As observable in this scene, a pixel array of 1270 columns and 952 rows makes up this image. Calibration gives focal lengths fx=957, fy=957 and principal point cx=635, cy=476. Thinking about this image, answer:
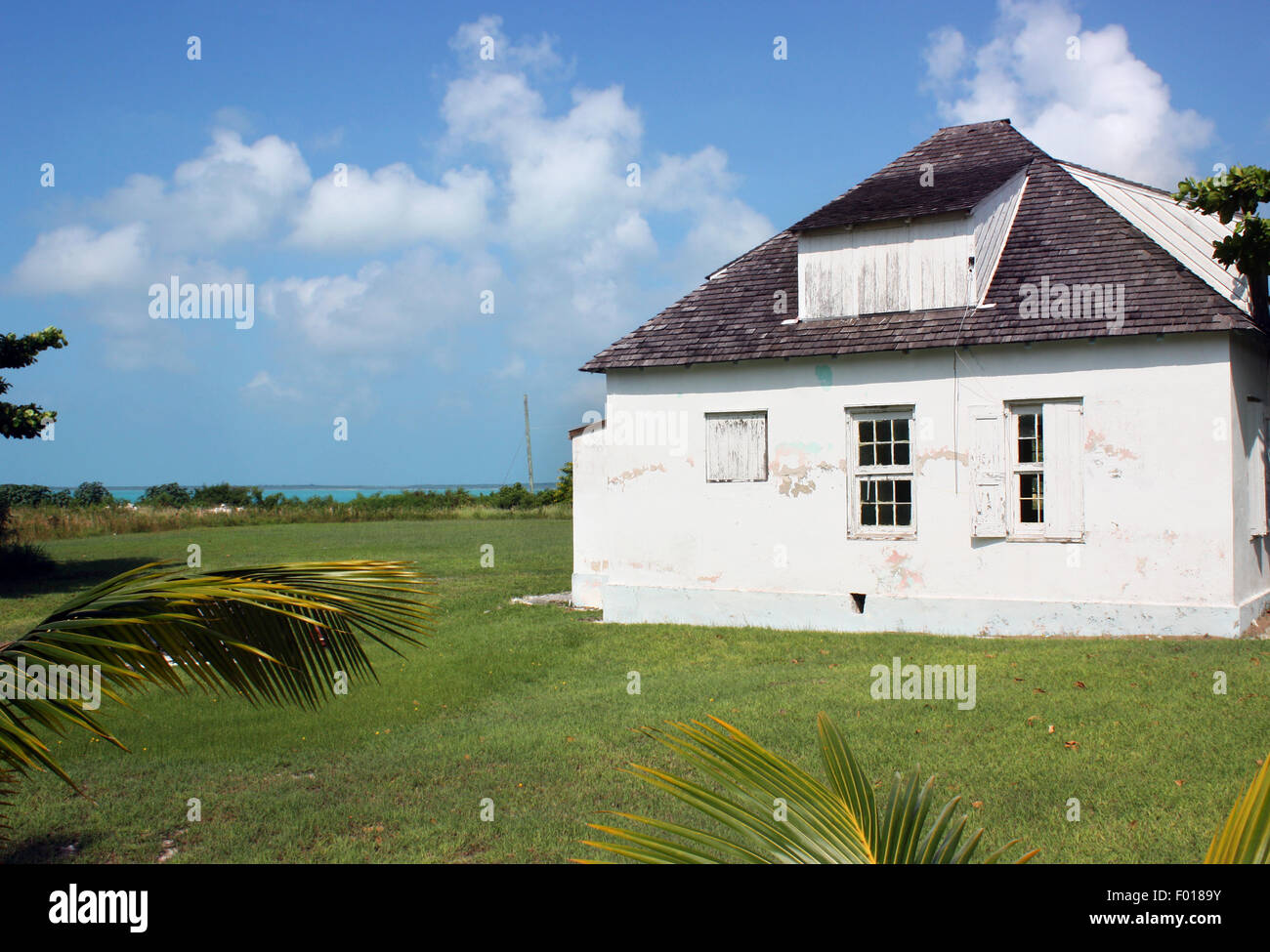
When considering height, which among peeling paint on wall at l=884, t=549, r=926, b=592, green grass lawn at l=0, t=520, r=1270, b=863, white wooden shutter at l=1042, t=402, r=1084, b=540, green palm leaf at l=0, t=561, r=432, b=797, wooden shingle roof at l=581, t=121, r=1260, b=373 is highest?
wooden shingle roof at l=581, t=121, r=1260, b=373

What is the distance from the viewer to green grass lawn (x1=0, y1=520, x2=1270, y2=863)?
6.08 metres

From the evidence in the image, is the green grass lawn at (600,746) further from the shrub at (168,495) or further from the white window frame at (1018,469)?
the shrub at (168,495)

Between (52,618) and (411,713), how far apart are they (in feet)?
21.1

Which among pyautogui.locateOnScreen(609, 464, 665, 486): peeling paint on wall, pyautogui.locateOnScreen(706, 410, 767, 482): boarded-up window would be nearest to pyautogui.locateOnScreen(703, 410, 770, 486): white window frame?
pyautogui.locateOnScreen(706, 410, 767, 482): boarded-up window

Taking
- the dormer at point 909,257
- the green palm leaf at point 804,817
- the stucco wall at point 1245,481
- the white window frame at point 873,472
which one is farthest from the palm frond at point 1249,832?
the dormer at point 909,257

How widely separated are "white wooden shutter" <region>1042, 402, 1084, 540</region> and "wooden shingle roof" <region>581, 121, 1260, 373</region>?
3.47 feet

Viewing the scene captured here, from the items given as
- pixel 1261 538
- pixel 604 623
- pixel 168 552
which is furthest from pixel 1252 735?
pixel 168 552

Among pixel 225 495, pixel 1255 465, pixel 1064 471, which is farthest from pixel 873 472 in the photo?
pixel 225 495

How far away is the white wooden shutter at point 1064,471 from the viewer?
12.6 m

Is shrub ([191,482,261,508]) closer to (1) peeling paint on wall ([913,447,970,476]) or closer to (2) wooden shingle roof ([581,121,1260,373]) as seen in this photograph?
(2) wooden shingle roof ([581,121,1260,373])

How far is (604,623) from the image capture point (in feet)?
49.3

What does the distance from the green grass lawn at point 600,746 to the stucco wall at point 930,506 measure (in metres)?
0.80

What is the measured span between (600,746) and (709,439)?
747 centimetres
